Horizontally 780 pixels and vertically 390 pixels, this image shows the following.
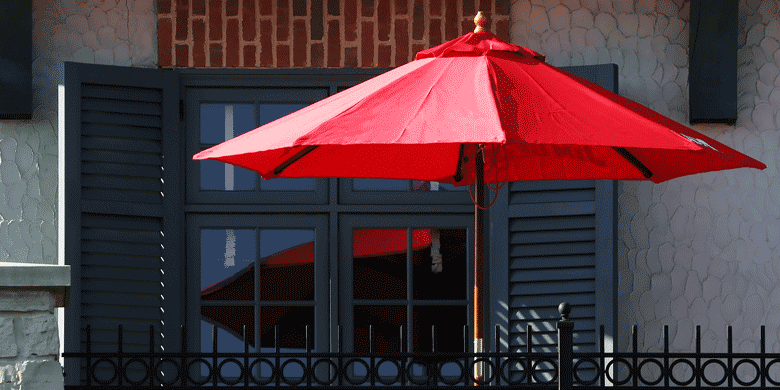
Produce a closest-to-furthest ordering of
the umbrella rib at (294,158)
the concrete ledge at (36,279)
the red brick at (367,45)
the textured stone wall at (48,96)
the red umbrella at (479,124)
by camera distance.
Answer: the red umbrella at (479,124)
the concrete ledge at (36,279)
the umbrella rib at (294,158)
the textured stone wall at (48,96)
the red brick at (367,45)

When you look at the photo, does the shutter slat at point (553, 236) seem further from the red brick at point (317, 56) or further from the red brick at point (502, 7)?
the red brick at point (317, 56)

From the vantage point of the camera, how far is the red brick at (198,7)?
4477 millimetres

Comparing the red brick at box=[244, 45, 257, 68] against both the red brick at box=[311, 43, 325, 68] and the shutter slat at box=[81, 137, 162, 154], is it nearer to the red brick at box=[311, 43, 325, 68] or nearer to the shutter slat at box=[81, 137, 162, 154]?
the red brick at box=[311, 43, 325, 68]

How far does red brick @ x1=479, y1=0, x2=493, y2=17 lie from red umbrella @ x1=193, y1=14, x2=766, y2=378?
1.47 m

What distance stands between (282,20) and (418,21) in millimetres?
771

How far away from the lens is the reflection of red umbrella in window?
4457mm

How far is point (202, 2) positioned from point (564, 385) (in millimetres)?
2970

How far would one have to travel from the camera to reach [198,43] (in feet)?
14.6

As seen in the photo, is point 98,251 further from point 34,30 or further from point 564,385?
point 564,385

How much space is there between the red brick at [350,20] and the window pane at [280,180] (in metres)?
0.47

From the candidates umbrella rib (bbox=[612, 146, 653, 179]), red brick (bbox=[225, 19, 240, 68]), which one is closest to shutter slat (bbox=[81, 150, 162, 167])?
red brick (bbox=[225, 19, 240, 68])

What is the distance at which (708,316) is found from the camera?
4410 millimetres

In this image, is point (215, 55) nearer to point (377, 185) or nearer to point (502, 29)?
point (377, 185)

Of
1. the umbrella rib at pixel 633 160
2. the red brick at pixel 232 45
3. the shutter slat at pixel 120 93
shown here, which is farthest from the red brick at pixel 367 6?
the umbrella rib at pixel 633 160
